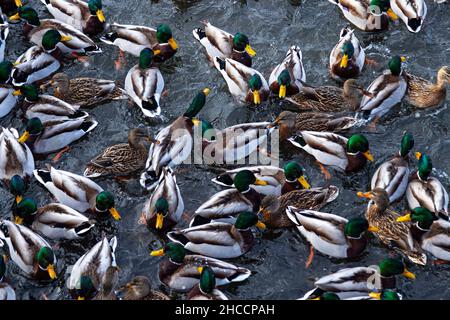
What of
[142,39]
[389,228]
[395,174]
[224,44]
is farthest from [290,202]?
[142,39]

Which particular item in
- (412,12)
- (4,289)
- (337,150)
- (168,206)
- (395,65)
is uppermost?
(412,12)

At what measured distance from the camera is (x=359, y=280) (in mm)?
10695

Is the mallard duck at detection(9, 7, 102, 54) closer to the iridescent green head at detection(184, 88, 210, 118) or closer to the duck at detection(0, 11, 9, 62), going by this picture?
the duck at detection(0, 11, 9, 62)

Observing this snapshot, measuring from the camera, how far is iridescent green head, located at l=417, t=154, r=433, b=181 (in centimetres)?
1177

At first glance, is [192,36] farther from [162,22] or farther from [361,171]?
[361,171]

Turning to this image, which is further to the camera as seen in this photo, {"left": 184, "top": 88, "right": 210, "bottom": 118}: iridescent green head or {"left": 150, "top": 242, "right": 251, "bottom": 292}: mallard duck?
{"left": 184, "top": 88, "right": 210, "bottom": 118}: iridescent green head

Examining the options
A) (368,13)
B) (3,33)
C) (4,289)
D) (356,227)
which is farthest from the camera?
(3,33)

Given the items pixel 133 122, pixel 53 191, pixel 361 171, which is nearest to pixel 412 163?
pixel 361 171

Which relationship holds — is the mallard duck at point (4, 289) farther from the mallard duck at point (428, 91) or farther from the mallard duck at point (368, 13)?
the mallard duck at point (368, 13)

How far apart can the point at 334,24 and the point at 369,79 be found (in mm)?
1424

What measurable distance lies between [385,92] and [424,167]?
1.68 meters

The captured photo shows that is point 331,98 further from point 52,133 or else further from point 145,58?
point 52,133

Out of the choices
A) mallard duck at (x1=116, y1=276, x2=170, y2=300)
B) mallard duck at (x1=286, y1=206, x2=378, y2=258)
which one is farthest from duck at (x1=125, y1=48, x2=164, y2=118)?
mallard duck at (x1=116, y1=276, x2=170, y2=300)

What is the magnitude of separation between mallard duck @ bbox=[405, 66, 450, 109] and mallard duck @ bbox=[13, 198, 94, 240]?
5216 millimetres
